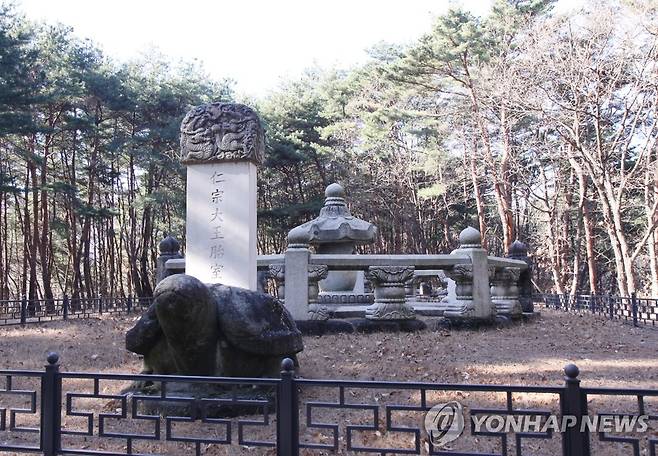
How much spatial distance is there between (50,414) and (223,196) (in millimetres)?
2869

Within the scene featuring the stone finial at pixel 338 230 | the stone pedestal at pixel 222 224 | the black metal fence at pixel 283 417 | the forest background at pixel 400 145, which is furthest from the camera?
the forest background at pixel 400 145

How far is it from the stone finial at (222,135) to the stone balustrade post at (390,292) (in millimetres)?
3670

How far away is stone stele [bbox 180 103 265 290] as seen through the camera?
589 centimetres

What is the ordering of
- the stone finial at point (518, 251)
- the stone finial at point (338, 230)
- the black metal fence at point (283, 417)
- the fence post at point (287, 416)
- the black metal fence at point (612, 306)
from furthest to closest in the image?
1. the stone finial at point (518, 251)
2. the stone finial at point (338, 230)
3. the black metal fence at point (612, 306)
4. the fence post at point (287, 416)
5. the black metal fence at point (283, 417)

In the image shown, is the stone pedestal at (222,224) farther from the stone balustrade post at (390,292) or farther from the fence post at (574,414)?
the fence post at (574,414)

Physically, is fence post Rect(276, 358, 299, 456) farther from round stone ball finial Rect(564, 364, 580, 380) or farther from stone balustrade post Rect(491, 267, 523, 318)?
stone balustrade post Rect(491, 267, 523, 318)

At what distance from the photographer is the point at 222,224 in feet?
19.5

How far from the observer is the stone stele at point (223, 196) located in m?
5.89

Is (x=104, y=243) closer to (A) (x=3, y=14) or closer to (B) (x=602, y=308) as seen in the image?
(A) (x=3, y=14)

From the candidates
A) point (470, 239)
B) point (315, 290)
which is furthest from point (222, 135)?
point (470, 239)

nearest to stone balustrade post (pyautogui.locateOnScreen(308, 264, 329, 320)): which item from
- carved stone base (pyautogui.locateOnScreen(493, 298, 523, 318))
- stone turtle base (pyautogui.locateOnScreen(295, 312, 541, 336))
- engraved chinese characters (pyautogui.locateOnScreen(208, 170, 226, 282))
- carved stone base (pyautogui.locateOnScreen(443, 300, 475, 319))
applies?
stone turtle base (pyautogui.locateOnScreen(295, 312, 541, 336))

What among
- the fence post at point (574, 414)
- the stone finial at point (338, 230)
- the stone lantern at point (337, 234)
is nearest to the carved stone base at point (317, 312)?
the stone lantern at point (337, 234)

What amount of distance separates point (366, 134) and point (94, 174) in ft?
39.9

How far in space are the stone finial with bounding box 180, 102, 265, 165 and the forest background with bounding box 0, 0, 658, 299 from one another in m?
11.6
